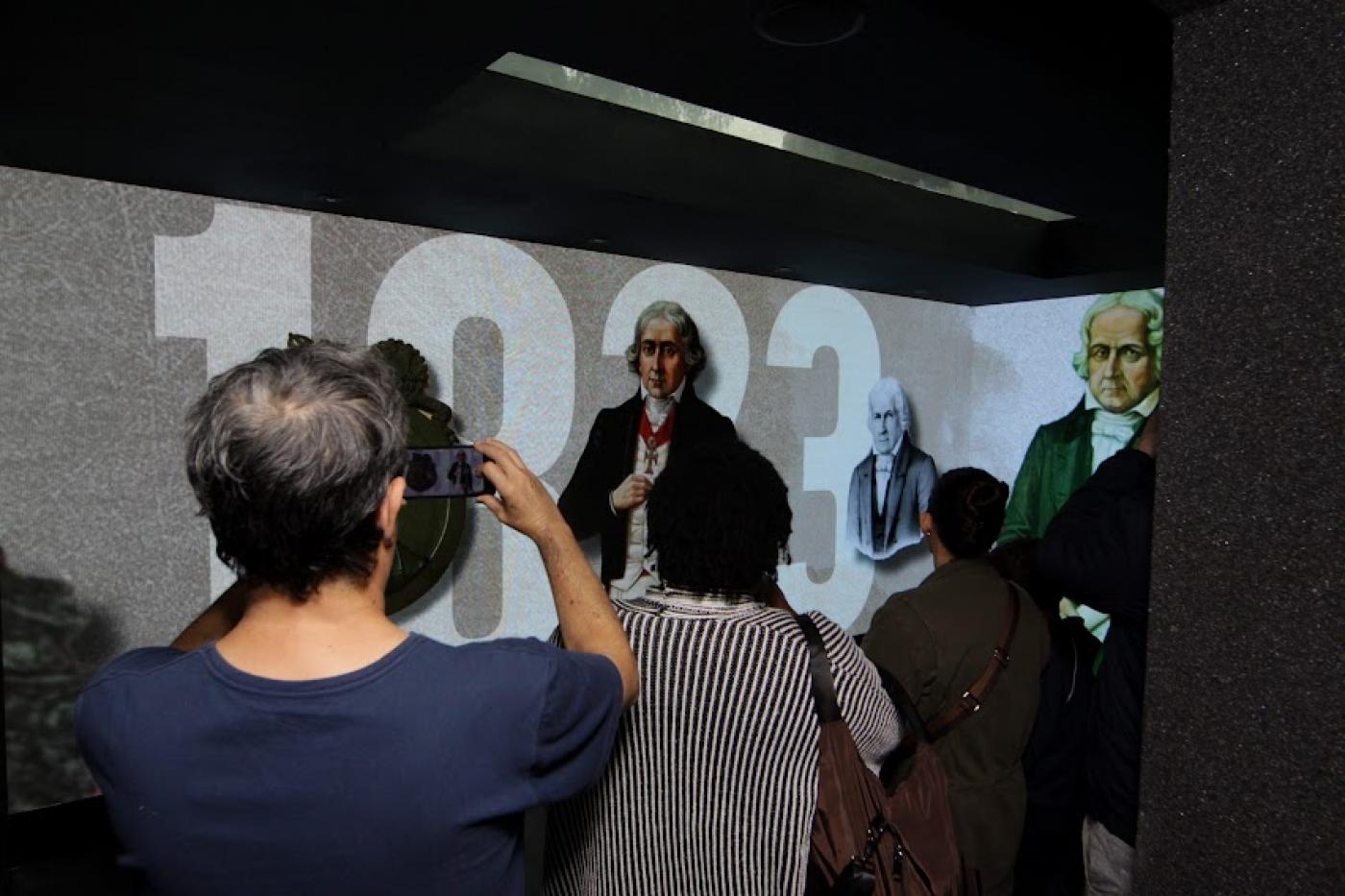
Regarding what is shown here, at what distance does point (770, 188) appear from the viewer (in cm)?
285

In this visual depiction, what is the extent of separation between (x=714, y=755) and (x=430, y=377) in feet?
7.23

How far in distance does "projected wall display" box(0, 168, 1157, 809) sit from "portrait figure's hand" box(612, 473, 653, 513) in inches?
8.7

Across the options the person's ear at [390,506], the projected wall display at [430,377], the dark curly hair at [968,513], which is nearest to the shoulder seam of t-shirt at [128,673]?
the person's ear at [390,506]

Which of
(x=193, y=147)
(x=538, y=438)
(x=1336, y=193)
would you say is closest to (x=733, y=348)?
(x=538, y=438)

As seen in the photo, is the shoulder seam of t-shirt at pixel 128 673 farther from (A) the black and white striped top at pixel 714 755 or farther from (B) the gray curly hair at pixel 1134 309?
(B) the gray curly hair at pixel 1134 309

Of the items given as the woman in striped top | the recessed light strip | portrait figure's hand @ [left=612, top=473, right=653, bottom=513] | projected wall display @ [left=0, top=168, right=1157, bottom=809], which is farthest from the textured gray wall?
portrait figure's hand @ [left=612, top=473, right=653, bottom=513]

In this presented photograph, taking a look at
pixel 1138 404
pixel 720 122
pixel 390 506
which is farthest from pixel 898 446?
pixel 390 506

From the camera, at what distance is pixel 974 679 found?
1.68m

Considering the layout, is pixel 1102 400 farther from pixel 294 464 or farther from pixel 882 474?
pixel 294 464

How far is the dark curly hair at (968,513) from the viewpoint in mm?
1824

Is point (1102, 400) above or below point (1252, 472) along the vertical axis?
above

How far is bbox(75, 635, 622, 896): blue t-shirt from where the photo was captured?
728 millimetres

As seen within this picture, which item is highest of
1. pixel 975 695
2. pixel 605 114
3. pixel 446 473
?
pixel 605 114

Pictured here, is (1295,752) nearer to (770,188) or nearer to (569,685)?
(569,685)
